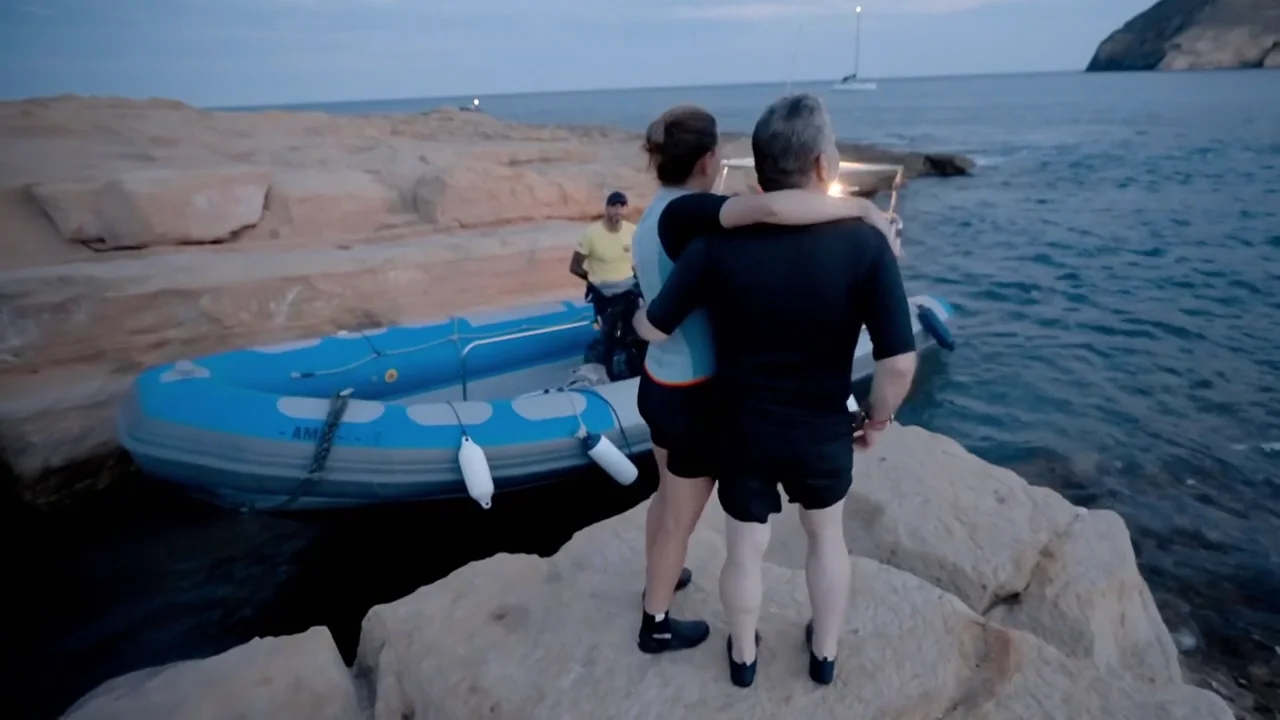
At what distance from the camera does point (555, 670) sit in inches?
89.9

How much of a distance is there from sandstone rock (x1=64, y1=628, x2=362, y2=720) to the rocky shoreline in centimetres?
327

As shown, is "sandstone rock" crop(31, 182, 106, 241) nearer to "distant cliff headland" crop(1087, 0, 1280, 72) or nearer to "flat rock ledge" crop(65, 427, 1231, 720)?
"flat rock ledge" crop(65, 427, 1231, 720)

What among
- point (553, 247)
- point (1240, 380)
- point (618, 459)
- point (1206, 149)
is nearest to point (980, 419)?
point (1240, 380)

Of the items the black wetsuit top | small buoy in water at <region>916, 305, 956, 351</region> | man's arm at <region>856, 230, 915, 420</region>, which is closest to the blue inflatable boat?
the black wetsuit top

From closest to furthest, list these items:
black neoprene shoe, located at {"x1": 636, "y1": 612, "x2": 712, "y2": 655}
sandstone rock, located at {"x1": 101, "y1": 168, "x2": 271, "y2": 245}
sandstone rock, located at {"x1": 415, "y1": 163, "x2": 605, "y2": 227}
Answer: black neoprene shoe, located at {"x1": 636, "y1": 612, "x2": 712, "y2": 655}, sandstone rock, located at {"x1": 101, "y1": 168, "x2": 271, "y2": 245}, sandstone rock, located at {"x1": 415, "y1": 163, "x2": 605, "y2": 227}

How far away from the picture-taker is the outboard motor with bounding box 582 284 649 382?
5047mm

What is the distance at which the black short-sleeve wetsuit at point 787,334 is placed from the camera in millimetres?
Answer: 1698

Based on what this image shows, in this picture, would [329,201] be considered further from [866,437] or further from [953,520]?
[866,437]

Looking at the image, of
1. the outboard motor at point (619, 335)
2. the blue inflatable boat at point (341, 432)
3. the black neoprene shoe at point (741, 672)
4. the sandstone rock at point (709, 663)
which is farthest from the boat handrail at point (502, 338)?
the black neoprene shoe at point (741, 672)

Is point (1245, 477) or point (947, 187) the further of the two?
point (947, 187)

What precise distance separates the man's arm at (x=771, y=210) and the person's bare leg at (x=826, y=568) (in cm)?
68

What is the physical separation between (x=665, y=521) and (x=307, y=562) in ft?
10.7

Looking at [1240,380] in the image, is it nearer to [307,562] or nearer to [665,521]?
[665,521]

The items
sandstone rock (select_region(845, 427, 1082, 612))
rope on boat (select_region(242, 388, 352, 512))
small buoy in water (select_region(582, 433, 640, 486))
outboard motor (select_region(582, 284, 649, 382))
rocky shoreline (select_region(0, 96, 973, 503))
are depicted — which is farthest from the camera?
rocky shoreline (select_region(0, 96, 973, 503))
